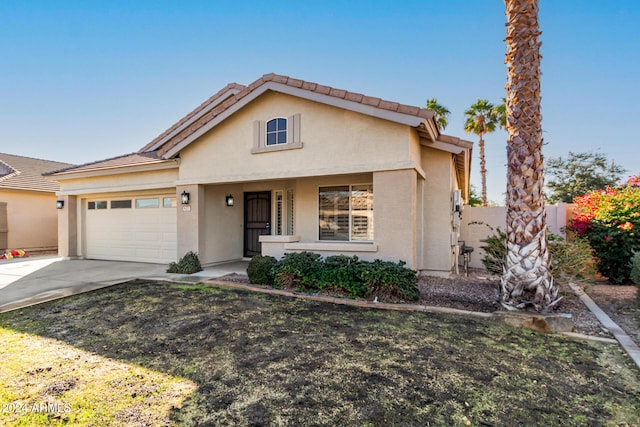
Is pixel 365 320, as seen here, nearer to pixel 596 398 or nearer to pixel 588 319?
pixel 596 398

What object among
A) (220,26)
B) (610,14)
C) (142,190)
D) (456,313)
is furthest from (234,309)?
(610,14)

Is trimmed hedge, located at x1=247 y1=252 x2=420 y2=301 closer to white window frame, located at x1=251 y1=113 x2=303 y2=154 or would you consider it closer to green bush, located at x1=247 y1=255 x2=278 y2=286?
green bush, located at x1=247 y1=255 x2=278 y2=286

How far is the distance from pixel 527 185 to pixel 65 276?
12832mm

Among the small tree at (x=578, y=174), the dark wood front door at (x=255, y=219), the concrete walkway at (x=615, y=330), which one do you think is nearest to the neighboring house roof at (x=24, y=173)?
the dark wood front door at (x=255, y=219)

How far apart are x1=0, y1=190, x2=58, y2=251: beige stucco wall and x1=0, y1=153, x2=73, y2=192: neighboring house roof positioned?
1.22 feet

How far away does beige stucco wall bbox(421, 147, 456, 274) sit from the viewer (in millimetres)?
9070

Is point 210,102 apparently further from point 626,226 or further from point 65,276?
point 626,226

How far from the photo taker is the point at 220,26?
11891 mm

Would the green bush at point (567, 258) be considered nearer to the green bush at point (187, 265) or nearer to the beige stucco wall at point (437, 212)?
the beige stucco wall at point (437, 212)

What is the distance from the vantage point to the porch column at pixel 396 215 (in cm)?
738

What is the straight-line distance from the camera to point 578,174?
83.6 ft

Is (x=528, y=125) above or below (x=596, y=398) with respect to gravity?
above

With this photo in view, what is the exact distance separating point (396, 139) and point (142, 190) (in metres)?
10.1

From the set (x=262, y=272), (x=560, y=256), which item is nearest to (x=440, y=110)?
(x=560, y=256)
